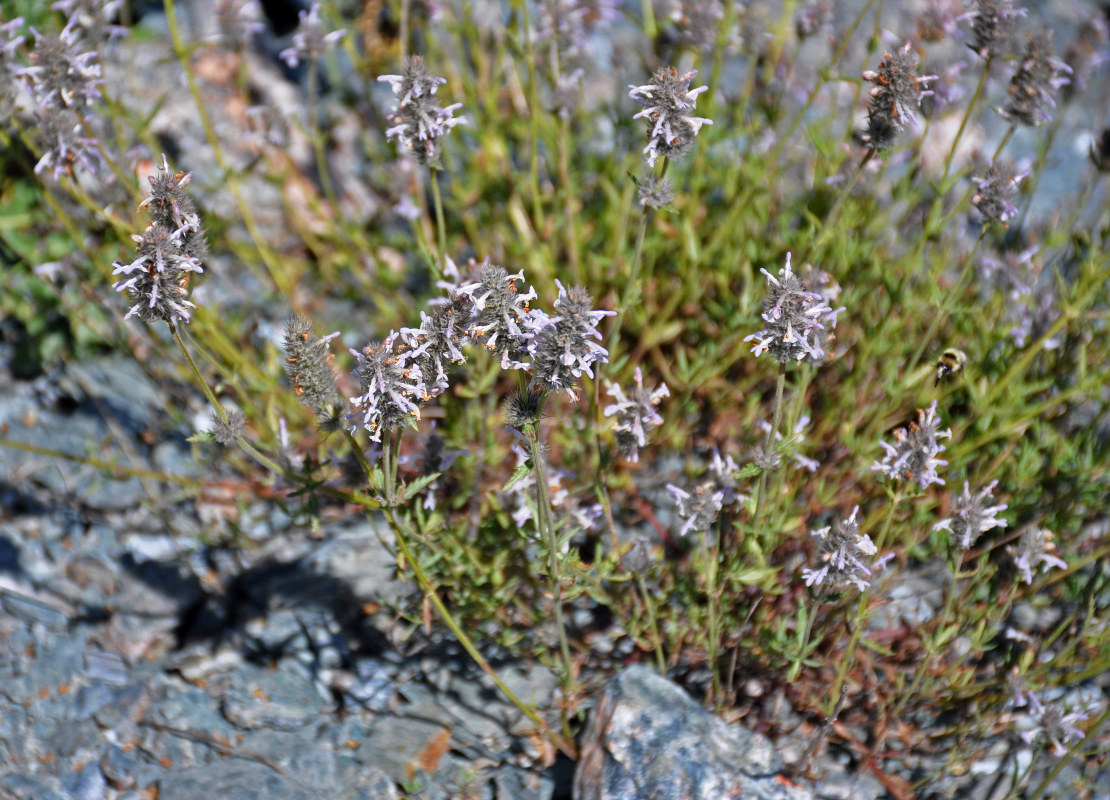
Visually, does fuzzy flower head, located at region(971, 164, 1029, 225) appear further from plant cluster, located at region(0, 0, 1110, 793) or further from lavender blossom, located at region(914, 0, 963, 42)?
lavender blossom, located at region(914, 0, 963, 42)

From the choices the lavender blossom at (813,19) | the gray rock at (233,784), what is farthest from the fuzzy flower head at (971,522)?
the gray rock at (233,784)

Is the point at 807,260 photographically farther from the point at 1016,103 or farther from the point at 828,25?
the point at 828,25

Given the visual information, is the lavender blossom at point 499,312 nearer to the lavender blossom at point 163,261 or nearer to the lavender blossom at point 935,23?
the lavender blossom at point 163,261

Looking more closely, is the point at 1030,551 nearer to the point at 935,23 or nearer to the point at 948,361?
the point at 948,361

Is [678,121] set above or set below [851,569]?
above

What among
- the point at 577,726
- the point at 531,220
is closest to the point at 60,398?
the point at 531,220

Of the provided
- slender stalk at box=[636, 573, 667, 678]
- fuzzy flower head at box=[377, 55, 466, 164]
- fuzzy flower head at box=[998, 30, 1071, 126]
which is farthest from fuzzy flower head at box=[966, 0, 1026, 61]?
slender stalk at box=[636, 573, 667, 678]
